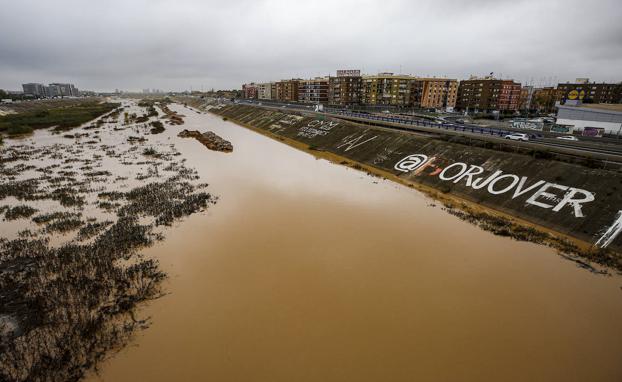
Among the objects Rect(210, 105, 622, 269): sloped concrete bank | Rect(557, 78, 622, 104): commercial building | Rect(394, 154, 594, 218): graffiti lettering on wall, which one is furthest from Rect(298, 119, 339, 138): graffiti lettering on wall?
Rect(557, 78, 622, 104): commercial building

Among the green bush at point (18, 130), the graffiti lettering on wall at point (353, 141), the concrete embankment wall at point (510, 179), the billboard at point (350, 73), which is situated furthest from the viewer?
the billboard at point (350, 73)

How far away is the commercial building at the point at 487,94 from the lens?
11106 cm

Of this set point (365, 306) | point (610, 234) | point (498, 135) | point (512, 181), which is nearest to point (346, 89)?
point (498, 135)

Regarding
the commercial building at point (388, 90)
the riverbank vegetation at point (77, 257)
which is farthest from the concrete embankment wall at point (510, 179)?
the commercial building at point (388, 90)

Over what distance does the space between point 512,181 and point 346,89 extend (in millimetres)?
111681

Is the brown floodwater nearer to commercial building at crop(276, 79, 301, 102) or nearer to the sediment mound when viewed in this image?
the sediment mound

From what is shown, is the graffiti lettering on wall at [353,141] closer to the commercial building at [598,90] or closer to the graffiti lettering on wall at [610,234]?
the graffiti lettering on wall at [610,234]

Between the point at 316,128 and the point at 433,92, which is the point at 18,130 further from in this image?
the point at 433,92

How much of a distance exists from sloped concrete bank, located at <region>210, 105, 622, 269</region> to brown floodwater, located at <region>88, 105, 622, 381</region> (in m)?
4.31

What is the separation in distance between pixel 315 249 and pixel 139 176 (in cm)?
2414

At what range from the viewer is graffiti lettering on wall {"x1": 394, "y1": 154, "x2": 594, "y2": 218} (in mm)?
21938

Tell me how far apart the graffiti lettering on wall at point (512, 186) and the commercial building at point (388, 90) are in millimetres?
91159

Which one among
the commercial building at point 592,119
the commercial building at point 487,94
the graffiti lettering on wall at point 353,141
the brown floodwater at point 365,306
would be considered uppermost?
the commercial building at point 487,94

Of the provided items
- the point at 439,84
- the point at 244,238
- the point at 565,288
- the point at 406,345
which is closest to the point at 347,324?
the point at 406,345
